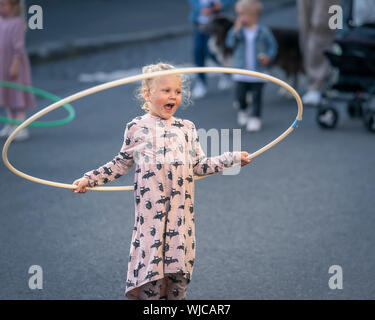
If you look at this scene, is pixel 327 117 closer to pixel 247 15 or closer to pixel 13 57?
pixel 247 15

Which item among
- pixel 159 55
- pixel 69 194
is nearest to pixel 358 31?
pixel 69 194

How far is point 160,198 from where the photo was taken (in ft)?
10.5

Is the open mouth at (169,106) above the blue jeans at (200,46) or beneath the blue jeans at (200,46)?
beneath

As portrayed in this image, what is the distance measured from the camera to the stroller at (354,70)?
7609 mm

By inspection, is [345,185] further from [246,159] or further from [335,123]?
[246,159]

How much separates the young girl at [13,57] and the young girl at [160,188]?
4.44 metres

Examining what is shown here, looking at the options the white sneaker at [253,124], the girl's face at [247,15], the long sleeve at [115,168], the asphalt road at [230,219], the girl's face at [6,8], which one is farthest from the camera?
the white sneaker at [253,124]

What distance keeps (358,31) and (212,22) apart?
2.44 meters

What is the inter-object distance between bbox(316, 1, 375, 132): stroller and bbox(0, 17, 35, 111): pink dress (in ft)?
11.5

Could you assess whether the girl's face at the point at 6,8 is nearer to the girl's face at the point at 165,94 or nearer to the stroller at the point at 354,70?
the stroller at the point at 354,70

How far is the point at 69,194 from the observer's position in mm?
5977

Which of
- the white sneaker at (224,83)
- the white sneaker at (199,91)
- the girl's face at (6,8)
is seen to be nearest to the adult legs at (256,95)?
the white sneaker at (199,91)

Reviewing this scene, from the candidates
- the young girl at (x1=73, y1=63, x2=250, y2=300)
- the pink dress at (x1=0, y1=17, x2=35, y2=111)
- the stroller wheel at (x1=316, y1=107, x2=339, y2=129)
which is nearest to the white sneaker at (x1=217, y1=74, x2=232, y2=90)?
the stroller wheel at (x1=316, y1=107, x2=339, y2=129)
